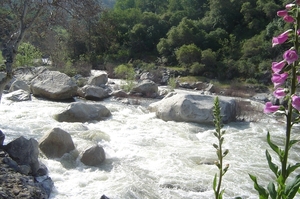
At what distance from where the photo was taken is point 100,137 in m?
8.93

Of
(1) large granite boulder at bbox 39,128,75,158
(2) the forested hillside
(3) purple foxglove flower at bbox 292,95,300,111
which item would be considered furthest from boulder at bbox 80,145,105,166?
(2) the forested hillside

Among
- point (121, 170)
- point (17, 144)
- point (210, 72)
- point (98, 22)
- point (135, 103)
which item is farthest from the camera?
point (210, 72)

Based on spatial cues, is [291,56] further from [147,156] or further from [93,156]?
[147,156]

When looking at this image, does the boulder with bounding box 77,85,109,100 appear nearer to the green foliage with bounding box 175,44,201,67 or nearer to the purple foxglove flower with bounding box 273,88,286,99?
the purple foxglove flower with bounding box 273,88,286,99

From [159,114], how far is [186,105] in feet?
3.42

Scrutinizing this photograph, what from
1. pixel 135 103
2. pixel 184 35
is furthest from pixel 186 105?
pixel 184 35

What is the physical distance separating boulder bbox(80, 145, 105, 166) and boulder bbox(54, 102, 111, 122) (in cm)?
364

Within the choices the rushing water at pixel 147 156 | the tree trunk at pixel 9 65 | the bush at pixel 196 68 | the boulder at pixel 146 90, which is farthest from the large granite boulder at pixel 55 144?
the bush at pixel 196 68

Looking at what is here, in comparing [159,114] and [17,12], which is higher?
[17,12]

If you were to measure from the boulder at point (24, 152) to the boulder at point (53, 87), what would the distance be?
8.49m

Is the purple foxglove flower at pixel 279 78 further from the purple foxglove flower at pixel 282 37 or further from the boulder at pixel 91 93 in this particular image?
the boulder at pixel 91 93

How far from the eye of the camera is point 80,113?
35.8 ft

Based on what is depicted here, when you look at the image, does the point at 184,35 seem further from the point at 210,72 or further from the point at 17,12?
the point at 17,12

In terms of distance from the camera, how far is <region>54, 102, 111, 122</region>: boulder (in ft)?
35.1
